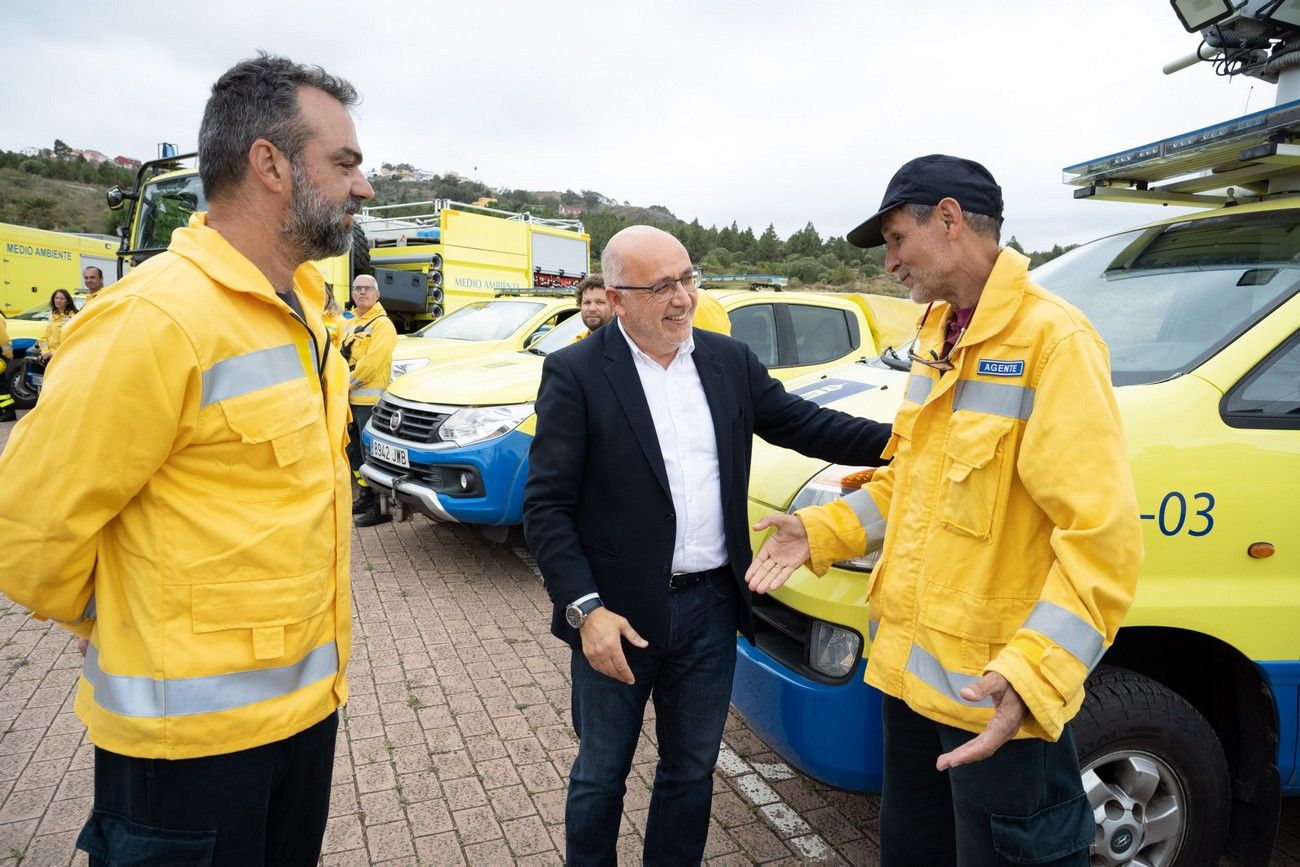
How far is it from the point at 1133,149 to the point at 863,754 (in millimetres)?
2425

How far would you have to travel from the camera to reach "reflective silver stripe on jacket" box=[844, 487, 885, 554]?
2105 millimetres

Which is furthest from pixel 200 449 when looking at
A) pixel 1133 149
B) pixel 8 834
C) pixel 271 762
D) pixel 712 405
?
pixel 1133 149

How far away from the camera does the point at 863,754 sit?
2209 mm

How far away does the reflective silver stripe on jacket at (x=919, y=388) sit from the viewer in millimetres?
1862

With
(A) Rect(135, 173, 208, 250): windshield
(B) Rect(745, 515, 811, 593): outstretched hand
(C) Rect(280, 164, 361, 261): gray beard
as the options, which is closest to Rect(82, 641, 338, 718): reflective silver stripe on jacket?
(C) Rect(280, 164, 361, 261): gray beard

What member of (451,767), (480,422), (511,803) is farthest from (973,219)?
(480,422)

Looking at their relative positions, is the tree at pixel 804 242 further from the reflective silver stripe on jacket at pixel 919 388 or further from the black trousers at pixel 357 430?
the reflective silver stripe on jacket at pixel 919 388

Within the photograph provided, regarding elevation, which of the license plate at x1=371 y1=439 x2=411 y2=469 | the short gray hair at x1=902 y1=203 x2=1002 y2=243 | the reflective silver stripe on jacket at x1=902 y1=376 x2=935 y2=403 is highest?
the short gray hair at x1=902 y1=203 x2=1002 y2=243

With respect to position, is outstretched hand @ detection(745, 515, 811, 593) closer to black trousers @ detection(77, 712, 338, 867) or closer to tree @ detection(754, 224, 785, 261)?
black trousers @ detection(77, 712, 338, 867)

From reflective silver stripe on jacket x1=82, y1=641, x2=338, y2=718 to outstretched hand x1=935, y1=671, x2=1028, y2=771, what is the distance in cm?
133

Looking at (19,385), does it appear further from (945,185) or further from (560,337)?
(945,185)

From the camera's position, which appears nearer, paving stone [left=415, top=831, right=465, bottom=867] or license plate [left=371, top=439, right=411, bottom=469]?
paving stone [left=415, top=831, right=465, bottom=867]

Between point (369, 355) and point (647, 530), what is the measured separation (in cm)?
501

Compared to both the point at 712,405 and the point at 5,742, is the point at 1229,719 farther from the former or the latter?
the point at 5,742
